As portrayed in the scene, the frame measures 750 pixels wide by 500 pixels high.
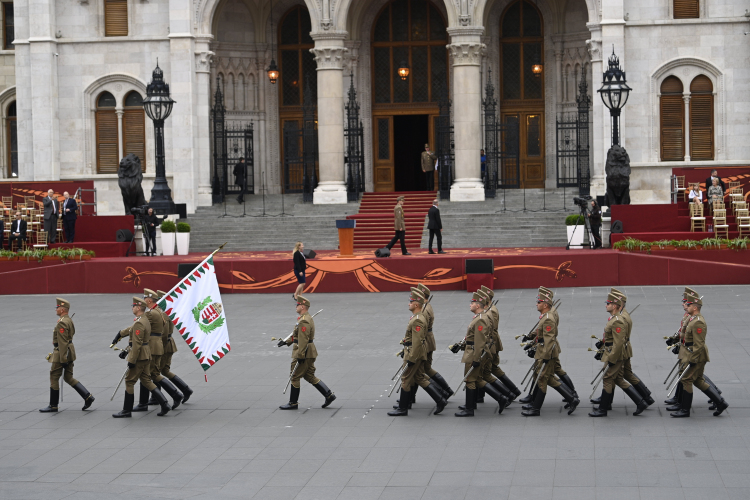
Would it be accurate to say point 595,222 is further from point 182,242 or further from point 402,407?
point 402,407

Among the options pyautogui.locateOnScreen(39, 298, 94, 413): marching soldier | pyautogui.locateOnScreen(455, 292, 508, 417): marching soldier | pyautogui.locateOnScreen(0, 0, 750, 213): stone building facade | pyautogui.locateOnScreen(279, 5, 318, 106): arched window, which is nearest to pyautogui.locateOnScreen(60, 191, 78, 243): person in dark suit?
pyautogui.locateOnScreen(0, 0, 750, 213): stone building facade

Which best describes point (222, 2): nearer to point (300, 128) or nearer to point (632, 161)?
point (300, 128)

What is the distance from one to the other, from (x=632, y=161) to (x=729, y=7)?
5775 mm

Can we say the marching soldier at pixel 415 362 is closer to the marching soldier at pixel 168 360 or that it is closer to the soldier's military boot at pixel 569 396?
the soldier's military boot at pixel 569 396

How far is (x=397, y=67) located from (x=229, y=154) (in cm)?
702

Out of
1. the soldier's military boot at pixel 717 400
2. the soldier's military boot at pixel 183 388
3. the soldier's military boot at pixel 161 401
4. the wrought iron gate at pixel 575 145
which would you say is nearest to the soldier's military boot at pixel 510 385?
the soldier's military boot at pixel 717 400

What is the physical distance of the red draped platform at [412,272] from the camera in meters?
24.0

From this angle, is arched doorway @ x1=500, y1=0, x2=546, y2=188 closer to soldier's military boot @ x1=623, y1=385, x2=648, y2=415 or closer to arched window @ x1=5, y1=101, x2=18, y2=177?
arched window @ x1=5, y1=101, x2=18, y2=177

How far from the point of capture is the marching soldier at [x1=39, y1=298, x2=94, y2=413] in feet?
42.3

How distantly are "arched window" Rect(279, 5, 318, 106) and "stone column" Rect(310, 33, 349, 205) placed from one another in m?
3.89

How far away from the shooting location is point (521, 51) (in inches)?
1512

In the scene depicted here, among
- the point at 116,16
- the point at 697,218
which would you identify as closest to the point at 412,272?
the point at 697,218

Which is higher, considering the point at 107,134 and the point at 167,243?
the point at 107,134

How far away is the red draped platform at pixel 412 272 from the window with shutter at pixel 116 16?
1368 cm
